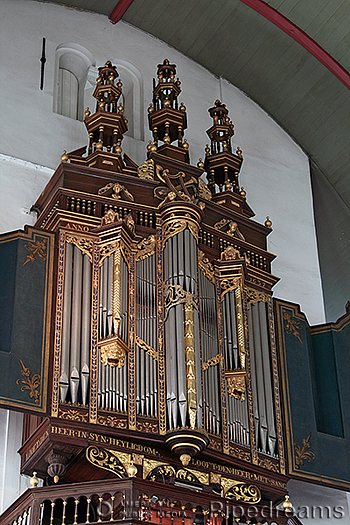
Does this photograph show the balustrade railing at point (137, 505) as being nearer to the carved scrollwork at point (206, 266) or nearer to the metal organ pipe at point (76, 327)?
the metal organ pipe at point (76, 327)

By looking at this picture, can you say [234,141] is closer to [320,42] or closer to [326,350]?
[320,42]

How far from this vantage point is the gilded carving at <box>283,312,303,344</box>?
13.1 m

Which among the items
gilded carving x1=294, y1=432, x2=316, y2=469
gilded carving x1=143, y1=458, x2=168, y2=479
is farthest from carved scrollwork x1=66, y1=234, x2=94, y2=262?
gilded carving x1=294, y1=432, x2=316, y2=469

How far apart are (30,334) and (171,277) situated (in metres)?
2.11

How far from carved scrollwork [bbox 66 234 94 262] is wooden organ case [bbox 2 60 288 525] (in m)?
0.01

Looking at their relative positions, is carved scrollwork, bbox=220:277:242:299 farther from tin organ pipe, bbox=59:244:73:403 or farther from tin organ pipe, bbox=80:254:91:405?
tin organ pipe, bbox=59:244:73:403

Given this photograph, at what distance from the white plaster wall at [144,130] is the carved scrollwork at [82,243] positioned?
154cm

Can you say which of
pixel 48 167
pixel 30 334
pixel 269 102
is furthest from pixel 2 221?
pixel 269 102

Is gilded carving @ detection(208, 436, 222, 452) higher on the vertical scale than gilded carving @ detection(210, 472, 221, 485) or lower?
higher

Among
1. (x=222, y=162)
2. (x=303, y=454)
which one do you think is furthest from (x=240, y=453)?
(x=222, y=162)

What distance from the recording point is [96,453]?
34.4 feet

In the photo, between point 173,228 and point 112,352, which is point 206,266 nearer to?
point 173,228

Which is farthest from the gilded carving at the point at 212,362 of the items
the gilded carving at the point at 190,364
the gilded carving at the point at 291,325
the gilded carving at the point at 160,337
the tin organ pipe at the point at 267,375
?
the gilded carving at the point at 291,325

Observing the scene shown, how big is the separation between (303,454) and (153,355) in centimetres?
259
